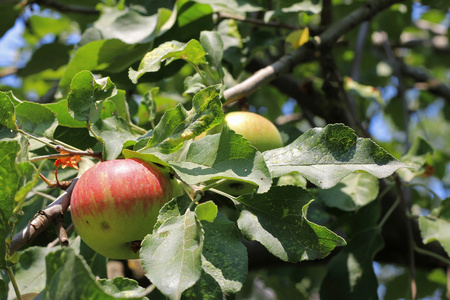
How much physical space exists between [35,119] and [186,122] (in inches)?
12.4

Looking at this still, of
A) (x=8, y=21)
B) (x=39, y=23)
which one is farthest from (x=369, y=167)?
(x=39, y=23)

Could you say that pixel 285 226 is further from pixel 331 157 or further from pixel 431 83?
pixel 431 83

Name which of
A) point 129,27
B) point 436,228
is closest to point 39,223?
point 129,27

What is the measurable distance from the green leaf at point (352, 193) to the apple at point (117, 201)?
0.50 m

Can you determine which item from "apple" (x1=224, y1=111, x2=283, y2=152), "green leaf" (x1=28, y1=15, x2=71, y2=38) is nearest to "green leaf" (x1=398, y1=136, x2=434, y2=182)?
"apple" (x1=224, y1=111, x2=283, y2=152)

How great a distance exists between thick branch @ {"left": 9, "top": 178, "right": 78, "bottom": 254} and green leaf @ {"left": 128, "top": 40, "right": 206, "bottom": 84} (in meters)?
0.28

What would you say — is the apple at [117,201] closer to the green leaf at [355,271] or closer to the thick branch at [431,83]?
the green leaf at [355,271]

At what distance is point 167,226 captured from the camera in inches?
29.4

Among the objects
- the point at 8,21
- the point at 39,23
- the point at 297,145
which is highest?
the point at 297,145

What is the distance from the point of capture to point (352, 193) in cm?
123

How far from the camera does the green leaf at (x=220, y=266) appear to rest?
751 millimetres

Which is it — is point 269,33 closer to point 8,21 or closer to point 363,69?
point 8,21

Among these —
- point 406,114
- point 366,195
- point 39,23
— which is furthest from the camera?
point 39,23

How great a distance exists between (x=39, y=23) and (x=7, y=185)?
1889 millimetres
